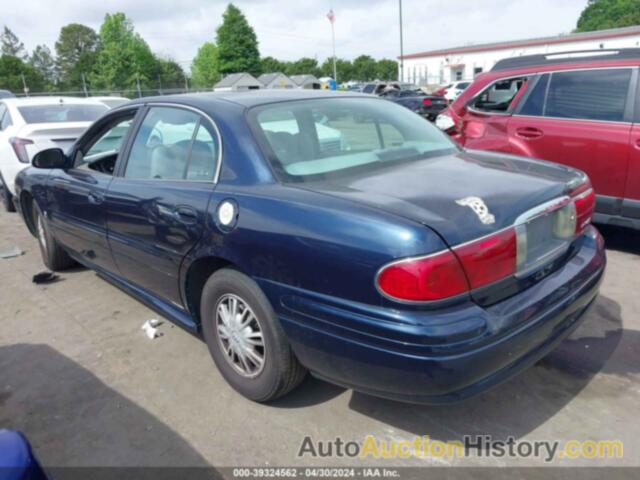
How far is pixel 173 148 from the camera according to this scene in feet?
10.3

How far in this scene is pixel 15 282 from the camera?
4.84 metres

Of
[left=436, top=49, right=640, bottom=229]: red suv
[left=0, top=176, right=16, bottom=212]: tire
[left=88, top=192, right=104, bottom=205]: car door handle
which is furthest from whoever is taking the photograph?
[left=0, top=176, right=16, bottom=212]: tire

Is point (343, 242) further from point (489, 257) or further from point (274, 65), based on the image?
point (274, 65)

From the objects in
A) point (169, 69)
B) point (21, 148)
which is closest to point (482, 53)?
point (169, 69)

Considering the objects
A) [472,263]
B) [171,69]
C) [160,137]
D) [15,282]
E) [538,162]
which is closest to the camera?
[472,263]

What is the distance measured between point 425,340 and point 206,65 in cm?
9556

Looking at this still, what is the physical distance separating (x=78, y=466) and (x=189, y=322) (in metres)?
0.95

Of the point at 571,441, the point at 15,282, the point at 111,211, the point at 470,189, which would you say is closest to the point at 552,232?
the point at 470,189

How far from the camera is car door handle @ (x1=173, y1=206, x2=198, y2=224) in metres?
2.72

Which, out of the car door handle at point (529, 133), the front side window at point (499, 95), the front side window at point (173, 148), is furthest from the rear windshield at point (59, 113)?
the car door handle at point (529, 133)

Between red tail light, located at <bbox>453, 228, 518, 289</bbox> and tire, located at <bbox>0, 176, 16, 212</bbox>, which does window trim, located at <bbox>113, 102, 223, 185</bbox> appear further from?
tire, located at <bbox>0, 176, 16, 212</bbox>

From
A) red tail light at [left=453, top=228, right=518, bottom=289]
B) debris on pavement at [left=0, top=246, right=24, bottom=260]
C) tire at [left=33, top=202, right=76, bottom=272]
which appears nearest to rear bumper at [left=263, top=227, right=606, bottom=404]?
red tail light at [left=453, top=228, right=518, bottom=289]

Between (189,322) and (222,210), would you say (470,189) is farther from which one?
(189,322)

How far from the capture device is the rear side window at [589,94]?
14.8 feet
